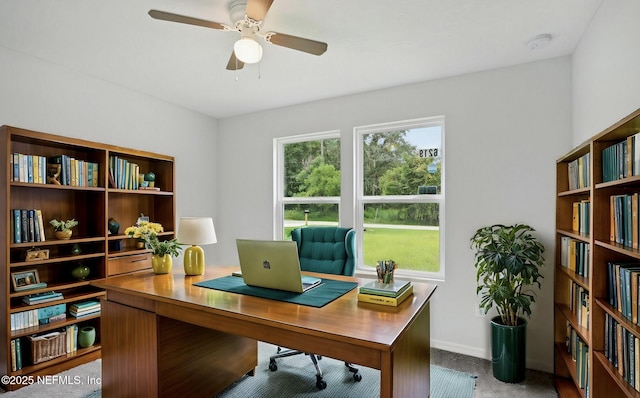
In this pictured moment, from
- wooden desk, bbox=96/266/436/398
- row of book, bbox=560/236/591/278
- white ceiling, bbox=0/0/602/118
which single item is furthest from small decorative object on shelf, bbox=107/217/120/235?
row of book, bbox=560/236/591/278

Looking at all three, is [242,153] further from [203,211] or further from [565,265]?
[565,265]

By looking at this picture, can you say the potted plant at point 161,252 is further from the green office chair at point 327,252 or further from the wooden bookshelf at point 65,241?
the green office chair at point 327,252

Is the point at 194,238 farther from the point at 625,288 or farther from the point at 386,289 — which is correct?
the point at 625,288

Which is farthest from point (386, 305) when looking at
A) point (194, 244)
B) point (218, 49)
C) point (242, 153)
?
point (242, 153)

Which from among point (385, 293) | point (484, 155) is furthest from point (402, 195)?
point (385, 293)

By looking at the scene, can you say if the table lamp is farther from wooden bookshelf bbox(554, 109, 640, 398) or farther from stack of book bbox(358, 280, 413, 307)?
wooden bookshelf bbox(554, 109, 640, 398)

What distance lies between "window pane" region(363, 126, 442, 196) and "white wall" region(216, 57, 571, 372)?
16 cm

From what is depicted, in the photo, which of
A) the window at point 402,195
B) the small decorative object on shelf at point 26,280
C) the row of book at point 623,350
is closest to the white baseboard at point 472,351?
the window at point 402,195

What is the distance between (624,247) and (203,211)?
12.8 ft

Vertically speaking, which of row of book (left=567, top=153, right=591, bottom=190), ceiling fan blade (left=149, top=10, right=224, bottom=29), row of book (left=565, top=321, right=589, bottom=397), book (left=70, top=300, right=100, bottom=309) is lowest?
row of book (left=565, top=321, right=589, bottom=397)

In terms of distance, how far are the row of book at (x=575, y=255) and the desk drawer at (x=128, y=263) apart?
353 cm

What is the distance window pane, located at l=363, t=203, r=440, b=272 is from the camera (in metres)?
3.13

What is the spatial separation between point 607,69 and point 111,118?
12.7 feet

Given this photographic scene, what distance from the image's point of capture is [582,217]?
2.02 metres
